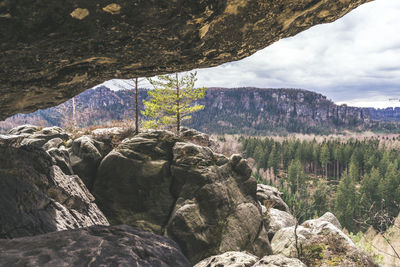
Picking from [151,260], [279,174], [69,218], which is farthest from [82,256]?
[279,174]

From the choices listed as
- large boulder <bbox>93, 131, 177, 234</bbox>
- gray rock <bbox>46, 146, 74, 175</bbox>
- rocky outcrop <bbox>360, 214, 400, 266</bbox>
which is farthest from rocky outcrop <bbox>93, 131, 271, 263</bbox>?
rocky outcrop <bbox>360, 214, 400, 266</bbox>

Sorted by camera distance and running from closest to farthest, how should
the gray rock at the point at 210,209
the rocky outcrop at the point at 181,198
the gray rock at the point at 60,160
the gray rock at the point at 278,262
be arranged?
the gray rock at the point at 278,262, the gray rock at the point at 60,160, the gray rock at the point at 210,209, the rocky outcrop at the point at 181,198

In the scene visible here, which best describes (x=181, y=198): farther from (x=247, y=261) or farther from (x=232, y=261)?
(x=247, y=261)

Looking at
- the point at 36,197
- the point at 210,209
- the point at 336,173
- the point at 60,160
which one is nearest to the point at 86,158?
the point at 60,160

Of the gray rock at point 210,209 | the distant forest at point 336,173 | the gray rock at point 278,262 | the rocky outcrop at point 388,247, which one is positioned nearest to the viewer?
the gray rock at point 278,262

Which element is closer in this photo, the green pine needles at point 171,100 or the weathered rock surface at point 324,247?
the weathered rock surface at point 324,247

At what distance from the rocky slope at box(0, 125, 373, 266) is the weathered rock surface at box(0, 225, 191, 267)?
0.24 metres

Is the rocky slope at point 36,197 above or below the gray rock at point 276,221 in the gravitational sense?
above

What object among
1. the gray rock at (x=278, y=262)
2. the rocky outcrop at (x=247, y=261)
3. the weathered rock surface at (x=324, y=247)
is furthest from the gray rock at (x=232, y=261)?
the weathered rock surface at (x=324, y=247)

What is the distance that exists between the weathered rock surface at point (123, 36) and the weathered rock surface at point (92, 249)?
3521mm

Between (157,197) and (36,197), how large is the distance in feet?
23.2

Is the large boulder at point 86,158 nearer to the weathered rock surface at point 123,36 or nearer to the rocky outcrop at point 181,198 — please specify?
the rocky outcrop at point 181,198

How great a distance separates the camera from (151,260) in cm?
412

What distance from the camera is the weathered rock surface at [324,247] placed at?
10430 mm
